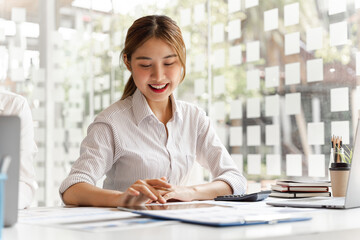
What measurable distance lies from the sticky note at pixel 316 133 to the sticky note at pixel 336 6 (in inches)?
28.1

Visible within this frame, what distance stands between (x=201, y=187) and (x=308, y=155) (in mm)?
1528

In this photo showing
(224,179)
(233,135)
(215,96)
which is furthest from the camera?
(215,96)

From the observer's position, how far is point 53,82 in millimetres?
4543

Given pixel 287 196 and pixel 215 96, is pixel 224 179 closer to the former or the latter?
pixel 287 196

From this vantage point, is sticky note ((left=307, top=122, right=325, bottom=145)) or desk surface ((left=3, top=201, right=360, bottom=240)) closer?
desk surface ((left=3, top=201, right=360, bottom=240))

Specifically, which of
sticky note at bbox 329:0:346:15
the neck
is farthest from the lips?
sticky note at bbox 329:0:346:15

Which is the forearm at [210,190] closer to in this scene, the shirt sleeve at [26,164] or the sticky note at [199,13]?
the shirt sleeve at [26,164]

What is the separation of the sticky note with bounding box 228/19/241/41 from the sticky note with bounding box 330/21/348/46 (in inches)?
38.9

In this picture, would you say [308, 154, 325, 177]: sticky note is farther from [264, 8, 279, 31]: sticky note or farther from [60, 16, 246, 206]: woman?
[60, 16, 246, 206]: woman

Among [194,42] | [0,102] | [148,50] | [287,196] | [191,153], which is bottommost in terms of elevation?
[287,196]

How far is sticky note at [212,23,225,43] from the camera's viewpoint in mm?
4236

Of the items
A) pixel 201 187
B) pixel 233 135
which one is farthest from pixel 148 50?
pixel 233 135

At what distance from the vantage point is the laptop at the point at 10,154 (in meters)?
0.98

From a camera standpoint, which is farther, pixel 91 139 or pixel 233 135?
pixel 233 135
